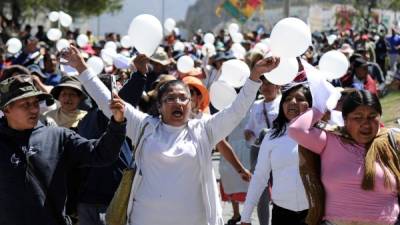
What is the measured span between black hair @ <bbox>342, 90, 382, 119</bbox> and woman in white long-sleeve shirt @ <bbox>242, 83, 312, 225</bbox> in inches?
46.8

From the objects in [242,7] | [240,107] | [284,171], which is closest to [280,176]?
[284,171]

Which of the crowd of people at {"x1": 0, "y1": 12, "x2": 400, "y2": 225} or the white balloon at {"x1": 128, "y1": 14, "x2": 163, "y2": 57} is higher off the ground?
the white balloon at {"x1": 128, "y1": 14, "x2": 163, "y2": 57}

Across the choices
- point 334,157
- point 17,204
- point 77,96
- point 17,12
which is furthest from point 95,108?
point 17,12

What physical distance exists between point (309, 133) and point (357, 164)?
30 centimetres

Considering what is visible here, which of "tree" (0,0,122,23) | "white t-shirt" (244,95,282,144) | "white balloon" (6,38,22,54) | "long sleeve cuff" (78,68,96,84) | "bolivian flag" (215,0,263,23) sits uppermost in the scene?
"long sleeve cuff" (78,68,96,84)

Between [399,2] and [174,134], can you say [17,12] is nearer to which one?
[399,2]

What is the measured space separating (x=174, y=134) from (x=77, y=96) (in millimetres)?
2307

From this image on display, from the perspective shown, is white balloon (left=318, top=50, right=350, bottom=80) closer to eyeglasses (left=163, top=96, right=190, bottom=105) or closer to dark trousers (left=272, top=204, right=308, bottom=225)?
dark trousers (left=272, top=204, right=308, bottom=225)

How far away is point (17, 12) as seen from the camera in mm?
32750

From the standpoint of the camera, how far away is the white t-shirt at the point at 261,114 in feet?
23.5

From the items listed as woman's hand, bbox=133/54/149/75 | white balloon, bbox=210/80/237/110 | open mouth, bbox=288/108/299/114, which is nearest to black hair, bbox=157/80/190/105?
woman's hand, bbox=133/54/149/75

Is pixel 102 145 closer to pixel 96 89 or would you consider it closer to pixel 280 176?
pixel 96 89

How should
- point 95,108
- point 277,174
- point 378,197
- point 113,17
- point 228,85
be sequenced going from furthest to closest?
point 113,17 < point 228,85 < point 95,108 < point 277,174 < point 378,197

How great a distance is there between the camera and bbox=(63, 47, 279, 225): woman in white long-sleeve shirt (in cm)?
443
